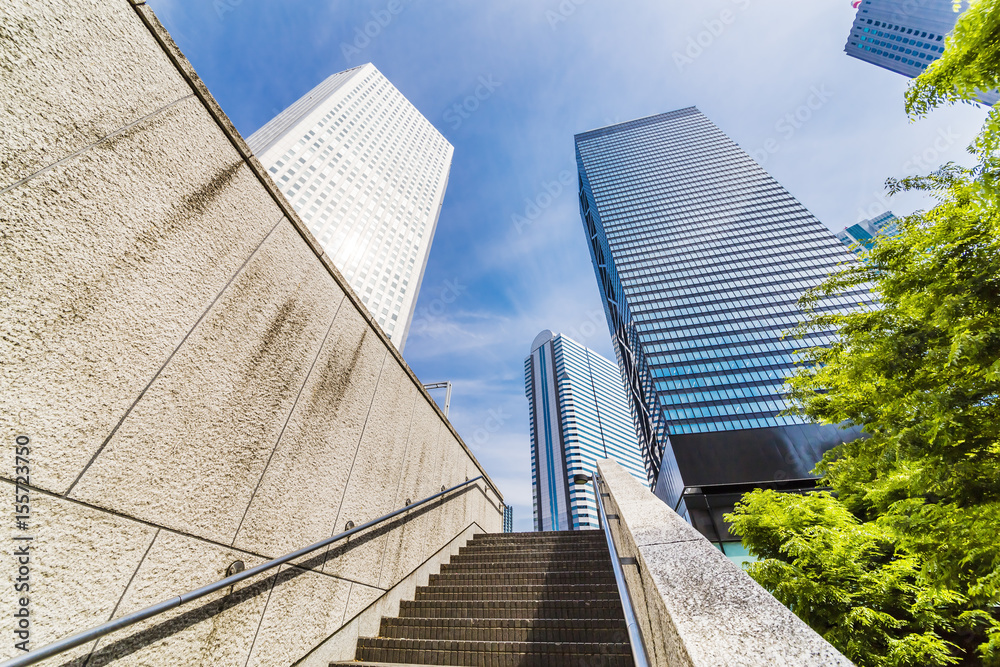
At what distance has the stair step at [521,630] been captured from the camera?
3199 millimetres

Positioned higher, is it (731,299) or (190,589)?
(731,299)

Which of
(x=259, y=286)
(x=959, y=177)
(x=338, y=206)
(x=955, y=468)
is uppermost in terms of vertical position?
(x=338, y=206)

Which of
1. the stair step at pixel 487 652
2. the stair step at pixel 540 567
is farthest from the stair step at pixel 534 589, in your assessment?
the stair step at pixel 487 652

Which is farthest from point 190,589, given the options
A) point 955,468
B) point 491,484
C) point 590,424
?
point 590,424

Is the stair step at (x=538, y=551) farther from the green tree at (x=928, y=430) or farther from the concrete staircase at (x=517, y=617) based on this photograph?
the green tree at (x=928, y=430)

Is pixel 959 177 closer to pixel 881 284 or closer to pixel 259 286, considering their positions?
pixel 881 284

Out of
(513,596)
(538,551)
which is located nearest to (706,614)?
(513,596)

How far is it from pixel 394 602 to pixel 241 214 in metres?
4.17

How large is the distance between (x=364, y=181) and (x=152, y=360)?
64.4 meters

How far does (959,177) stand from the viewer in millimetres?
4590

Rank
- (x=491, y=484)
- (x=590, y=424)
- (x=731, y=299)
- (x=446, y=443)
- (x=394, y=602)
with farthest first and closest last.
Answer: (x=590, y=424), (x=731, y=299), (x=491, y=484), (x=446, y=443), (x=394, y=602)

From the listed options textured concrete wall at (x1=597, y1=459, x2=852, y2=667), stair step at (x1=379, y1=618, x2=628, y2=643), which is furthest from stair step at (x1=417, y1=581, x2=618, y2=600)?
textured concrete wall at (x1=597, y1=459, x2=852, y2=667)

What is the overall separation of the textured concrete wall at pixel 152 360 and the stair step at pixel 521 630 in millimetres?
775

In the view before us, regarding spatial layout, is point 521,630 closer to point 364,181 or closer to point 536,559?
point 536,559
